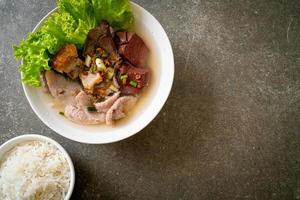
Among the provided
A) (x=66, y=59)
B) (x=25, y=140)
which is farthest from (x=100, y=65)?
(x=25, y=140)

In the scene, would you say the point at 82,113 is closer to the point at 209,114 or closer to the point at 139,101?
the point at 139,101

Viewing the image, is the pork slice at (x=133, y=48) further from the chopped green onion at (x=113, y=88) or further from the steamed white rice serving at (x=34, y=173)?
the steamed white rice serving at (x=34, y=173)

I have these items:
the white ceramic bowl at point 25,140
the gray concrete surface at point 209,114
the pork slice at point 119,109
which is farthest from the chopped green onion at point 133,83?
the white ceramic bowl at point 25,140

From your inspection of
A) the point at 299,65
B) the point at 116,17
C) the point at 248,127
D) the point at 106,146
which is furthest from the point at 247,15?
the point at 106,146

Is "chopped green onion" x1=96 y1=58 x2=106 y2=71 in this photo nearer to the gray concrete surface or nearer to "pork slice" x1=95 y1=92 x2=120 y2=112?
"pork slice" x1=95 y1=92 x2=120 y2=112

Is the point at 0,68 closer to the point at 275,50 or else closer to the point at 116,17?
the point at 116,17

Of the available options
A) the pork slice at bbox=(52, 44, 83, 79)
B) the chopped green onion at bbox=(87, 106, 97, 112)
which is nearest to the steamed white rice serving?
A: the chopped green onion at bbox=(87, 106, 97, 112)
